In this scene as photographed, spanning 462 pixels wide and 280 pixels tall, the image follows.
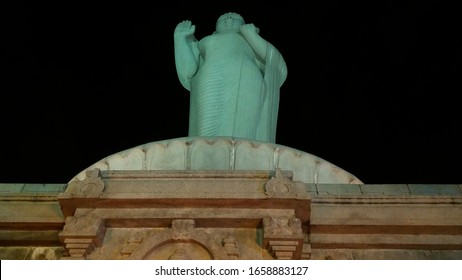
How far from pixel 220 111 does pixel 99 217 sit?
510cm

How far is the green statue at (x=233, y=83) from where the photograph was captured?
11.0 metres

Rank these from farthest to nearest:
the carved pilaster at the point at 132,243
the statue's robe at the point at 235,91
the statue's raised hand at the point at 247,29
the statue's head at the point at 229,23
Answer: the statue's head at the point at 229,23 < the statue's raised hand at the point at 247,29 < the statue's robe at the point at 235,91 < the carved pilaster at the point at 132,243

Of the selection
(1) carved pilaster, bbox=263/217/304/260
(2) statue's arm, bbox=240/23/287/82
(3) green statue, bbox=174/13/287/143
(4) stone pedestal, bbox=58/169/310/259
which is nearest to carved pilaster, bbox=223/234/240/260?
(4) stone pedestal, bbox=58/169/310/259

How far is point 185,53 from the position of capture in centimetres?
1263

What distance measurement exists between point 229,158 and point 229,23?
199 inches

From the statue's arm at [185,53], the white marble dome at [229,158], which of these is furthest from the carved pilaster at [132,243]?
the statue's arm at [185,53]

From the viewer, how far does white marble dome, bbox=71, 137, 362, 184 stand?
331 inches

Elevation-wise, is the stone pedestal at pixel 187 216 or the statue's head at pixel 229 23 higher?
the statue's head at pixel 229 23

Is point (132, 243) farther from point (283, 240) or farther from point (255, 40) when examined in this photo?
point (255, 40)

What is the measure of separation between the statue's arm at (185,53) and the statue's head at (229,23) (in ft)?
1.86

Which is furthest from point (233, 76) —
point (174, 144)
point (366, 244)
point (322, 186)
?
point (366, 244)

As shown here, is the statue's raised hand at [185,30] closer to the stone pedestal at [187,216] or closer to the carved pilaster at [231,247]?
the stone pedestal at [187,216]
